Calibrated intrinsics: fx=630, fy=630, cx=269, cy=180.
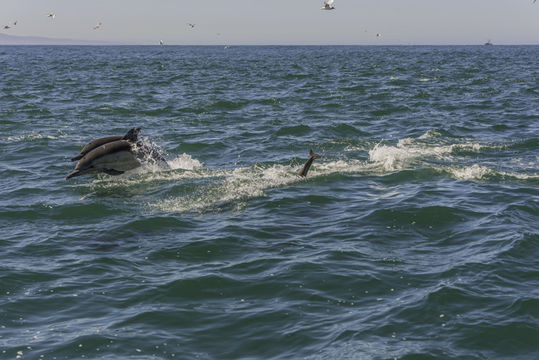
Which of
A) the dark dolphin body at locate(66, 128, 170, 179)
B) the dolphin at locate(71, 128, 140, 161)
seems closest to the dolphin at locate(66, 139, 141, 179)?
the dark dolphin body at locate(66, 128, 170, 179)

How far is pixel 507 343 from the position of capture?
823 cm

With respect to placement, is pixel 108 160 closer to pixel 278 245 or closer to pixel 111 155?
pixel 111 155

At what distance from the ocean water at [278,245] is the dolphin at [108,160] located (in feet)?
2.30

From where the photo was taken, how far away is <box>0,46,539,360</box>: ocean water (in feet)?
27.8

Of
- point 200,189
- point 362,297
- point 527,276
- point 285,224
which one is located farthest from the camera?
point 200,189

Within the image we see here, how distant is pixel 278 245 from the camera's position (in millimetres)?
12211

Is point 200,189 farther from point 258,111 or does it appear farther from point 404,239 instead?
point 258,111

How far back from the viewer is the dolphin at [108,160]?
1548 cm

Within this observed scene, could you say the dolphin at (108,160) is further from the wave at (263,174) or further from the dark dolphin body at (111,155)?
the wave at (263,174)

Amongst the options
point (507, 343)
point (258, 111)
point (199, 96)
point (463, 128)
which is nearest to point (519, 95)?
point (463, 128)

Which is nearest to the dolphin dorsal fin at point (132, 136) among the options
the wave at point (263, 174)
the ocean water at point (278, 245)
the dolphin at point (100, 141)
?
the dolphin at point (100, 141)

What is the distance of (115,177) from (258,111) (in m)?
15.1

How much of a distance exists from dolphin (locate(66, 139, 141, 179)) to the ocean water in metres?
0.70

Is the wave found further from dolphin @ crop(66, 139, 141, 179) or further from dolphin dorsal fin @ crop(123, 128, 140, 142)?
dolphin dorsal fin @ crop(123, 128, 140, 142)
